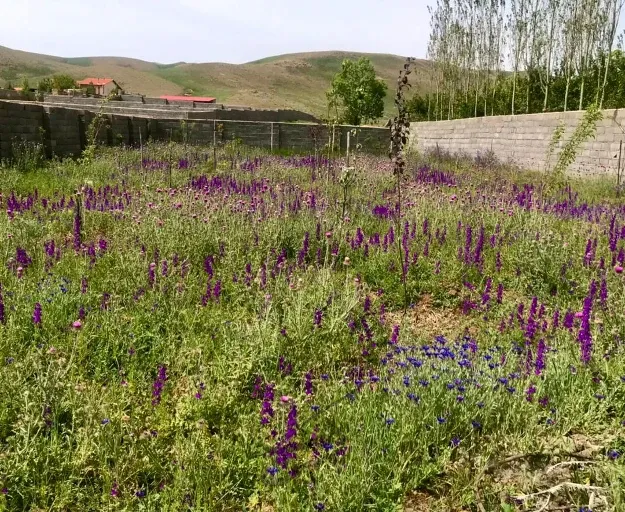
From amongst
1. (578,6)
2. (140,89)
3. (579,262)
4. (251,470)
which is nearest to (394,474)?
(251,470)

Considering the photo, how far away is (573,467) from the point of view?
2520mm

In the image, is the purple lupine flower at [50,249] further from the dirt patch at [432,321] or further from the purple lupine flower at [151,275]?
the dirt patch at [432,321]

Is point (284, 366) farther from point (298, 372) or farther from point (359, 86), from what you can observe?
point (359, 86)

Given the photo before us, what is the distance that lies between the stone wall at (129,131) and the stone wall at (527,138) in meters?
3.40

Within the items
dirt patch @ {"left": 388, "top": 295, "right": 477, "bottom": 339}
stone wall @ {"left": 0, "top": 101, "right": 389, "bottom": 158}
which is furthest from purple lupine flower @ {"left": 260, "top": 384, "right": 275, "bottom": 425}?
stone wall @ {"left": 0, "top": 101, "right": 389, "bottom": 158}

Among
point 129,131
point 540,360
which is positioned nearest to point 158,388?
point 540,360

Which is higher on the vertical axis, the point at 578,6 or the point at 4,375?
the point at 578,6

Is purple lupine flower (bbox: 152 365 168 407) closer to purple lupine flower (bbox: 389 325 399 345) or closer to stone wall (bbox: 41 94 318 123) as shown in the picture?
purple lupine flower (bbox: 389 325 399 345)

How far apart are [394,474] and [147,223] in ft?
13.5

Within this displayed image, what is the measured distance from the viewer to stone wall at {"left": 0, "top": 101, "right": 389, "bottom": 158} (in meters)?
11.6

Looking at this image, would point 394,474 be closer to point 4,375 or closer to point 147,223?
point 4,375

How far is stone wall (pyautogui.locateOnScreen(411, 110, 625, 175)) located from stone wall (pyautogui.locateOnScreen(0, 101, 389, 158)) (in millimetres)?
3403

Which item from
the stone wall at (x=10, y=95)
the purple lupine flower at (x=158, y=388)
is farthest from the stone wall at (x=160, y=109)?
the purple lupine flower at (x=158, y=388)

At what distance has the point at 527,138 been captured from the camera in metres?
17.2
